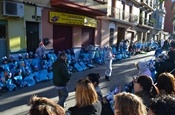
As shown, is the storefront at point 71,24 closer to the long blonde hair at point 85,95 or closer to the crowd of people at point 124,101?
the crowd of people at point 124,101

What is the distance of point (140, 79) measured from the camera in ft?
11.6

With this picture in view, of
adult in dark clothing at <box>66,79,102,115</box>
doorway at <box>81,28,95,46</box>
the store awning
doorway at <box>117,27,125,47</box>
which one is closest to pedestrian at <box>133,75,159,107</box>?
adult in dark clothing at <box>66,79,102,115</box>

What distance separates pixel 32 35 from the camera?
1126cm

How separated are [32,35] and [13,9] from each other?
6.42ft

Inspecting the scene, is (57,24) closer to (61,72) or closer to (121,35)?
(61,72)

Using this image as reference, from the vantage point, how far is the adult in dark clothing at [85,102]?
9.84 ft

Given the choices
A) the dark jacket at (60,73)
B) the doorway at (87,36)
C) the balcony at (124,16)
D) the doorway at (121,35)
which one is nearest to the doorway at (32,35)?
the doorway at (87,36)

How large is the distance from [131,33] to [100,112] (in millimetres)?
23796

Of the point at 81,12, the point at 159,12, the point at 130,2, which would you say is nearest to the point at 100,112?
the point at 81,12

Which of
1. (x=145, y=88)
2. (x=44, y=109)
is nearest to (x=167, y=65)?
(x=145, y=88)

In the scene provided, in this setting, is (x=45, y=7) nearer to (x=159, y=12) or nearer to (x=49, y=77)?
(x=49, y=77)

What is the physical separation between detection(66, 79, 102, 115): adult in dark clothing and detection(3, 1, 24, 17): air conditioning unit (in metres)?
7.28

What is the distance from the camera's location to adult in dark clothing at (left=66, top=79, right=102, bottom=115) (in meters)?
3.00

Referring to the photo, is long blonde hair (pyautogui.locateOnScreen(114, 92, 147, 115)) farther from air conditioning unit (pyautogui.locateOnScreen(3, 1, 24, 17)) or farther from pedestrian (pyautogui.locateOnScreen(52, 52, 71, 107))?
air conditioning unit (pyautogui.locateOnScreen(3, 1, 24, 17))
